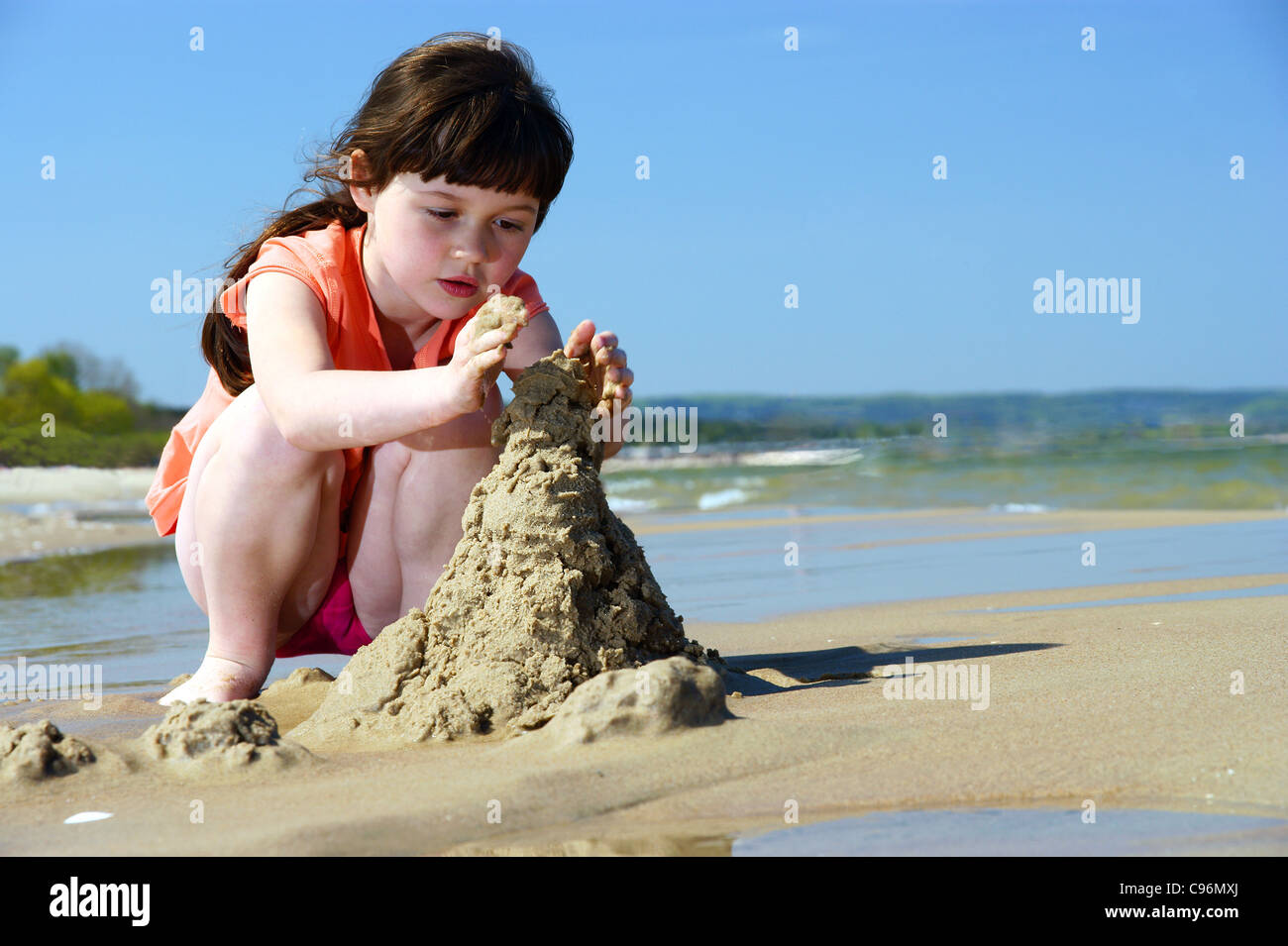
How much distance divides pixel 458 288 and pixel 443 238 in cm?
13

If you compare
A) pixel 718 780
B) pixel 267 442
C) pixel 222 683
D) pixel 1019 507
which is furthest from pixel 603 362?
pixel 1019 507

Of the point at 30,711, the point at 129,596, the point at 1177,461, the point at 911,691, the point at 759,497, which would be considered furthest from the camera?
the point at 1177,461

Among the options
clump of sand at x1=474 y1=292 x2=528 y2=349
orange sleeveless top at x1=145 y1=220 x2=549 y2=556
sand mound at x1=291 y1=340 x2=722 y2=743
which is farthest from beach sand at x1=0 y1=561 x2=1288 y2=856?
orange sleeveless top at x1=145 y1=220 x2=549 y2=556

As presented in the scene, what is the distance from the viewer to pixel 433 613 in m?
2.39

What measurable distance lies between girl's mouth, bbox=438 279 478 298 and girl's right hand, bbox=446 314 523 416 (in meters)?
0.40

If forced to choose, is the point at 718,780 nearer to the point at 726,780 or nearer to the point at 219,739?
the point at 726,780

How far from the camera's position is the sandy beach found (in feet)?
5.56

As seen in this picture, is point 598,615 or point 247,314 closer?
point 598,615

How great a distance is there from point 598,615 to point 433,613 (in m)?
0.33

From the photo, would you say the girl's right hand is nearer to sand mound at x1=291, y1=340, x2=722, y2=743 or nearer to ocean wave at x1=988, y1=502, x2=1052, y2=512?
sand mound at x1=291, y1=340, x2=722, y2=743

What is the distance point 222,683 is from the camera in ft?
8.75

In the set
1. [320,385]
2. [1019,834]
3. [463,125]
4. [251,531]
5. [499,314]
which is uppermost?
[463,125]
